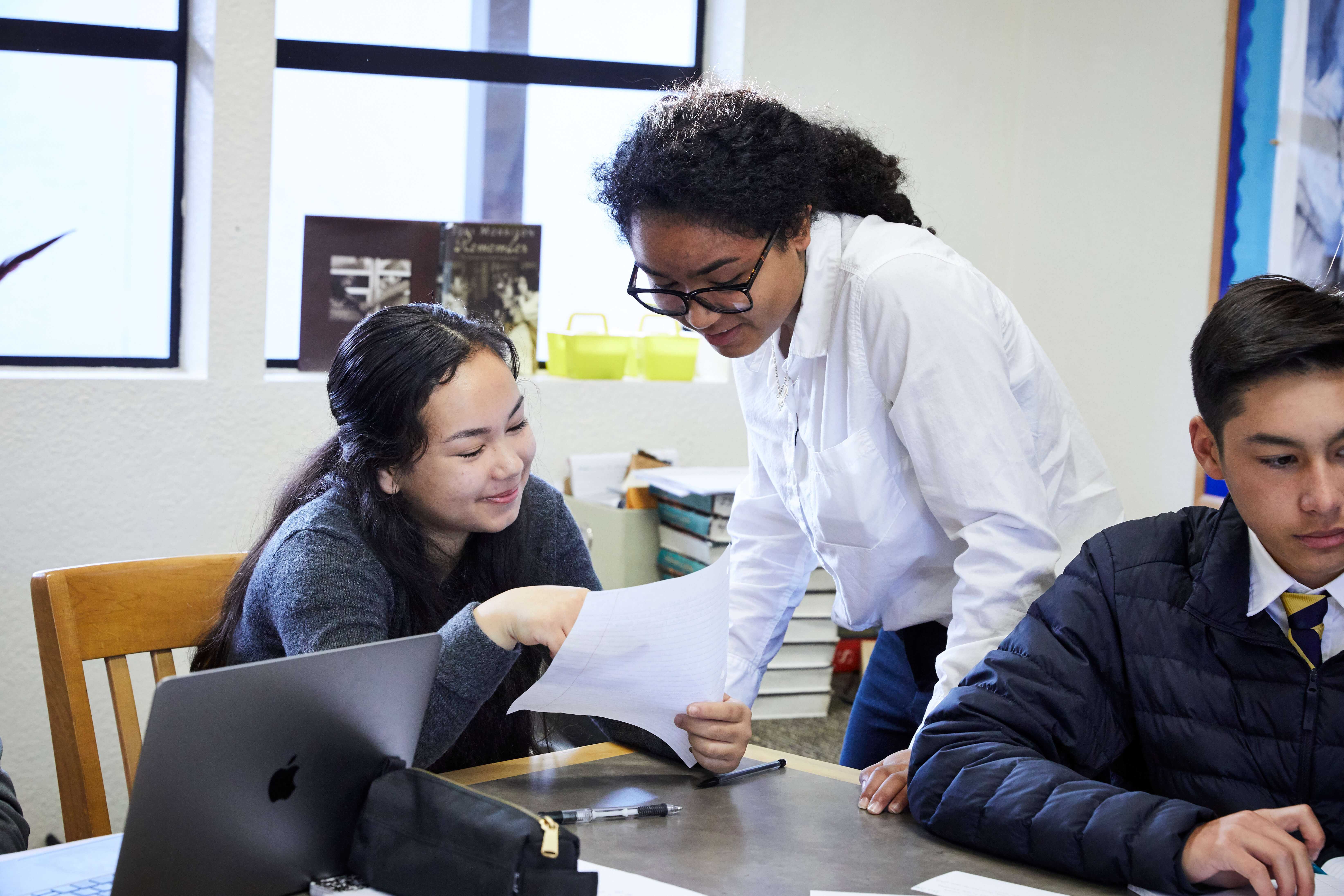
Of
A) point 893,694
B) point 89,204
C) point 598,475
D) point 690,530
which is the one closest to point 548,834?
point 893,694

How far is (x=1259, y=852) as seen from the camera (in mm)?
935

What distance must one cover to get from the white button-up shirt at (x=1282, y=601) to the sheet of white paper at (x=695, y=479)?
1431mm

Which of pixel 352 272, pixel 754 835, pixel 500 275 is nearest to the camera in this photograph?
pixel 754 835

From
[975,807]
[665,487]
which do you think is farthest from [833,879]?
[665,487]

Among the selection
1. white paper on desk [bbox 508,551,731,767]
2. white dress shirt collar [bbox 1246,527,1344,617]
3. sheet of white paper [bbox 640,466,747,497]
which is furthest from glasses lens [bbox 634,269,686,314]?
sheet of white paper [bbox 640,466,747,497]

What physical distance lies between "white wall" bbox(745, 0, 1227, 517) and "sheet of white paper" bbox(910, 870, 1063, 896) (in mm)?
1966

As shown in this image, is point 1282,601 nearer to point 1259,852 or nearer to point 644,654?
point 1259,852

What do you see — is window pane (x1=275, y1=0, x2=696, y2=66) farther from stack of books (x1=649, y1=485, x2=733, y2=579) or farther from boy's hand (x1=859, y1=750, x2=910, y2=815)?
boy's hand (x1=859, y1=750, x2=910, y2=815)

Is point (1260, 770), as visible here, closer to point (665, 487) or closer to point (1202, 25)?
point (665, 487)

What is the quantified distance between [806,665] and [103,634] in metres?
1.79

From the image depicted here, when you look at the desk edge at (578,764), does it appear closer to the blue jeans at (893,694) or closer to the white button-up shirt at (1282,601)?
the blue jeans at (893,694)

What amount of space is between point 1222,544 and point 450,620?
780 millimetres

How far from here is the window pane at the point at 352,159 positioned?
9.16 ft

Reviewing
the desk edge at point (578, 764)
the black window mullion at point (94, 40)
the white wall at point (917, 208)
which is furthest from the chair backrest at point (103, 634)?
the black window mullion at point (94, 40)
